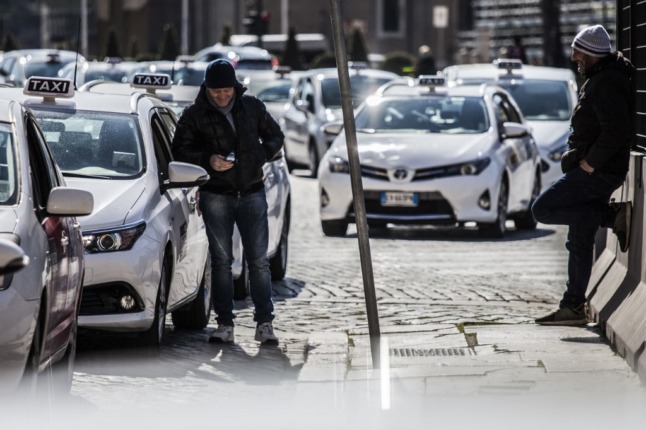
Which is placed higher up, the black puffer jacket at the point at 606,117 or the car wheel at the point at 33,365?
the black puffer jacket at the point at 606,117

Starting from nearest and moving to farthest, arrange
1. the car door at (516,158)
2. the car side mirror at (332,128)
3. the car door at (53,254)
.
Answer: the car door at (53,254), the car side mirror at (332,128), the car door at (516,158)

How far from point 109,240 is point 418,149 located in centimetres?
888

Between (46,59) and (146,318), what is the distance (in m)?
24.4

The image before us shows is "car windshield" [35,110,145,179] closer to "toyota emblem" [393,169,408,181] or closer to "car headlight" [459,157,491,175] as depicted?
"toyota emblem" [393,169,408,181]

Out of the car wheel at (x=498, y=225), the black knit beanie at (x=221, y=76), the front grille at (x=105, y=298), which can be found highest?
the black knit beanie at (x=221, y=76)

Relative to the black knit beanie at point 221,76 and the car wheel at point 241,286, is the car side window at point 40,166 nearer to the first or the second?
the black knit beanie at point 221,76

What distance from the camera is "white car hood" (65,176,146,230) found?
10016 millimetres

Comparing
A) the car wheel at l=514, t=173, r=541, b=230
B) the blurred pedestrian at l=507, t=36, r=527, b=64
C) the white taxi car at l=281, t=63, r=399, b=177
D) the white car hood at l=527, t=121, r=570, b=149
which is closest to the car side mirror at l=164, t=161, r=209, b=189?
the car wheel at l=514, t=173, r=541, b=230

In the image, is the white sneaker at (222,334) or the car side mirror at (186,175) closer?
the car side mirror at (186,175)

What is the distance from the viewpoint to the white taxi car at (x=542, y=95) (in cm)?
2209

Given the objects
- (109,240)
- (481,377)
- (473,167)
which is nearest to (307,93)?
(473,167)

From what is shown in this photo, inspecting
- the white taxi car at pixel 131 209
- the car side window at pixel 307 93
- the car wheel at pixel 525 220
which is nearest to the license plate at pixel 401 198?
the car wheel at pixel 525 220

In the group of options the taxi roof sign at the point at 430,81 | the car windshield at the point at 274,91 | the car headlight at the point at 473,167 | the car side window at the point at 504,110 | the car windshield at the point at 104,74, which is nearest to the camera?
the car headlight at the point at 473,167

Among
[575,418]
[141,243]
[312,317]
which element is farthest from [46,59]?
[575,418]
